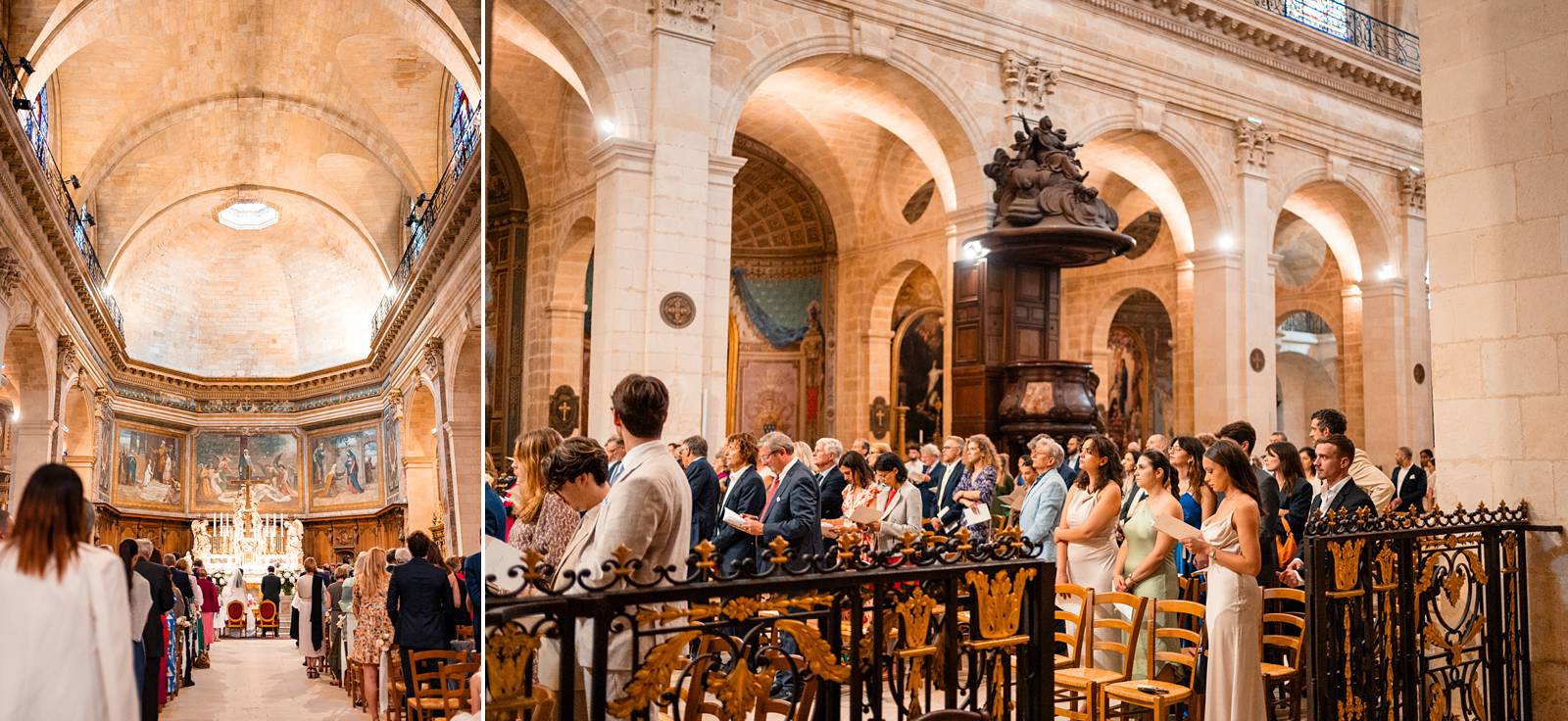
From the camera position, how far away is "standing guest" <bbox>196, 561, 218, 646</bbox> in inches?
50.5

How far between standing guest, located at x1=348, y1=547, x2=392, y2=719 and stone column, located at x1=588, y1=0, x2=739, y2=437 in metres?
10.3

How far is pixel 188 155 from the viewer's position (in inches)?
56.1

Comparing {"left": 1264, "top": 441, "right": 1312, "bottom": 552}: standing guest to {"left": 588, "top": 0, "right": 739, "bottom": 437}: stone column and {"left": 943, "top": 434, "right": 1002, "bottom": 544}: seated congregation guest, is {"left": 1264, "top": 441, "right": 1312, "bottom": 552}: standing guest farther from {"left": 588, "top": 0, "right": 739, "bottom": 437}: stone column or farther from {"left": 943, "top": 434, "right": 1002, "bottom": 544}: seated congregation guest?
{"left": 588, "top": 0, "right": 739, "bottom": 437}: stone column

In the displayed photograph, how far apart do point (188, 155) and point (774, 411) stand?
724 inches

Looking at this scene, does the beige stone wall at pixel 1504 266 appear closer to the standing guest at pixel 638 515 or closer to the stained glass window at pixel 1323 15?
the standing guest at pixel 638 515

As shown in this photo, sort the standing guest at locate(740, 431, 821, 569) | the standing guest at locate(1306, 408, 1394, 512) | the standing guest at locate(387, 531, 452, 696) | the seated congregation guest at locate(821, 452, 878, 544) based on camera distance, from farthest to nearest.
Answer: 1. the seated congregation guest at locate(821, 452, 878, 544)
2. the standing guest at locate(1306, 408, 1394, 512)
3. the standing guest at locate(740, 431, 821, 569)
4. the standing guest at locate(387, 531, 452, 696)

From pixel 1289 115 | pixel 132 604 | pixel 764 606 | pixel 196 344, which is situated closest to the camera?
pixel 132 604

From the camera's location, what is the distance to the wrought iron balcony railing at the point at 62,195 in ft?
3.75

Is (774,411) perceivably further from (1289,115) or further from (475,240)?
(475,240)

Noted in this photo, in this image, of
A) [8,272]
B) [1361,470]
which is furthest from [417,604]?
[1361,470]

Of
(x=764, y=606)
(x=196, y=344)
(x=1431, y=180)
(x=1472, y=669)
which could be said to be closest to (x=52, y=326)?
(x=196, y=344)

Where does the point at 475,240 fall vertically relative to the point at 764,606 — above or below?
above

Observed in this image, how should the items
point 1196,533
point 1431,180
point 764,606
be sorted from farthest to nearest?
1. point 1431,180
2. point 1196,533
3. point 764,606

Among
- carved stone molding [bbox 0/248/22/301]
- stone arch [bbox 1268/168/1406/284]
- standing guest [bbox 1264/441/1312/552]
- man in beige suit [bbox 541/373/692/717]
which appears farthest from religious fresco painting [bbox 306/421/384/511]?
stone arch [bbox 1268/168/1406/284]
